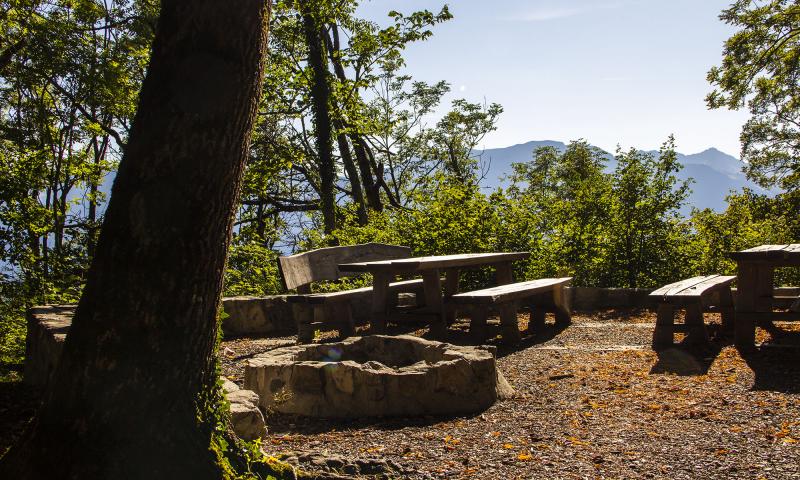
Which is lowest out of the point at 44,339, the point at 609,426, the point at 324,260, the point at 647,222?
the point at 609,426

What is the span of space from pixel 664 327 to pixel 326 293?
335 cm

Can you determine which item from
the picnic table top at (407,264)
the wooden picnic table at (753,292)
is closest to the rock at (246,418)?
the picnic table top at (407,264)

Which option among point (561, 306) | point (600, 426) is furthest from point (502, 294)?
point (600, 426)

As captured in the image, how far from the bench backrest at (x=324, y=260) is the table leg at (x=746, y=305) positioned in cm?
416

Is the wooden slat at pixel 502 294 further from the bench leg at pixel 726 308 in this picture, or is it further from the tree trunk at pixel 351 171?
the tree trunk at pixel 351 171

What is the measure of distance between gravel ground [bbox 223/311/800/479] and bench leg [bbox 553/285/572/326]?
66.6 inches

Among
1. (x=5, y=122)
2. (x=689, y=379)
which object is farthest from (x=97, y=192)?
(x=689, y=379)

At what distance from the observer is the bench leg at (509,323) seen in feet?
22.3

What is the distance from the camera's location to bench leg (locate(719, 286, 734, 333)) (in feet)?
23.4

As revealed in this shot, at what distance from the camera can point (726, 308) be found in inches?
284

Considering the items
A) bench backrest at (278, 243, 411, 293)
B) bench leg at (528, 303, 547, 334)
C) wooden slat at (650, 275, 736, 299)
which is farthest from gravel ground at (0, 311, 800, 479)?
bench backrest at (278, 243, 411, 293)

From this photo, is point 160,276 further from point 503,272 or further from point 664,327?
point 503,272

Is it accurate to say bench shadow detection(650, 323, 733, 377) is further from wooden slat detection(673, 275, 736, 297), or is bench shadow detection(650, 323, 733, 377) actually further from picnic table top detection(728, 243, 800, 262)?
picnic table top detection(728, 243, 800, 262)

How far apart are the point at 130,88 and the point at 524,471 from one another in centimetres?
1083
